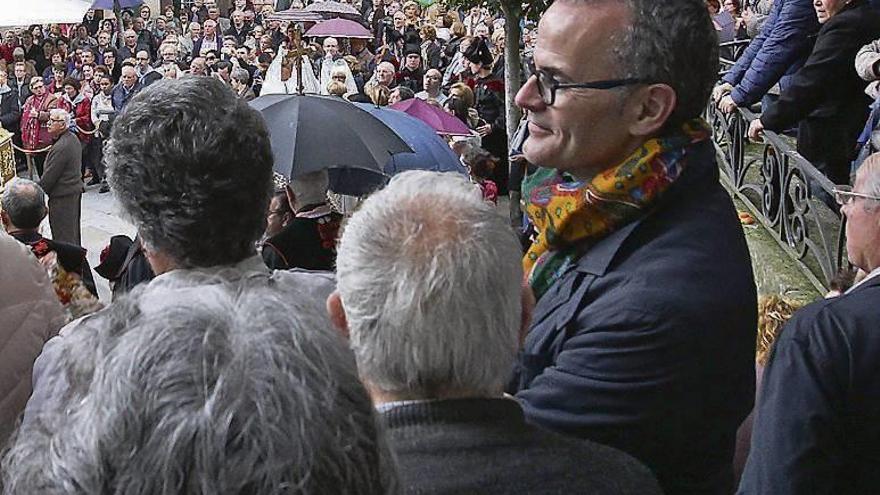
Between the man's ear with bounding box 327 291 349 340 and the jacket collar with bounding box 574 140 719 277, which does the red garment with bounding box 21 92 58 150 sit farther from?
the man's ear with bounding box 327 291 349 340

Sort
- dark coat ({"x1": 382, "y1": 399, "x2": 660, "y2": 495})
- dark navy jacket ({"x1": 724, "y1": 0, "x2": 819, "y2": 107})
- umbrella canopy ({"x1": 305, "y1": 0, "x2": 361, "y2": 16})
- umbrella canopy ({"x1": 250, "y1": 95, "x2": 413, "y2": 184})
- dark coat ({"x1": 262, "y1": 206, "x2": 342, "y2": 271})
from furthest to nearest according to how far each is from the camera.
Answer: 1. umbrella canopy ({"x1": 305, "y1": 0, "x2": 361, "y2": 16})
2. dark navy jacket ({"x1": 724, "y1": 0, "x2": 819, "y2": 107})
3. umbrella canopy ({"x1": 250, "y1": 95, "x2": 413, "y2": 184})
4. dark coat ({"x1": 262, "y1": 206, "x2": 342, "y2": 271})
5. dark coat ({"x1": 382, "y1": 399, "x2": 660, "y2": 495})

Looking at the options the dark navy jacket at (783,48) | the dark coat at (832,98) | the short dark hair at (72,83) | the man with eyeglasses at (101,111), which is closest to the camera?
the dark coat at (832,98)

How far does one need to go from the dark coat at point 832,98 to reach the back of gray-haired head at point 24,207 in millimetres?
3867

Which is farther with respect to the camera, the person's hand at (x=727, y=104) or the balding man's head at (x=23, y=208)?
the person's hand at (x=727, y=104)

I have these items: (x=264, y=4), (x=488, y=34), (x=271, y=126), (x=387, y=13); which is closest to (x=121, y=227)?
(x=488, y=34)

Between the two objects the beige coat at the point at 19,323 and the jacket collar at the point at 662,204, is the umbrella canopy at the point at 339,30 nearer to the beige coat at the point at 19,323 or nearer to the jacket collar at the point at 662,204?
the beige coat at the point at 19,323

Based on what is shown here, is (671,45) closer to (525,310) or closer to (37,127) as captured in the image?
(525,310)

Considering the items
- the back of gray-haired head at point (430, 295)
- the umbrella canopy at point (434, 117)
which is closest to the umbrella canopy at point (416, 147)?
the umbrella canopy at point (434, 117)

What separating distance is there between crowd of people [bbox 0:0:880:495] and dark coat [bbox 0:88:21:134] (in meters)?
13.6

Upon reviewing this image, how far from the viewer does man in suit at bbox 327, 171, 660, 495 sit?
4.93 feet

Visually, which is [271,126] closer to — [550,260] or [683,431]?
[550,260]

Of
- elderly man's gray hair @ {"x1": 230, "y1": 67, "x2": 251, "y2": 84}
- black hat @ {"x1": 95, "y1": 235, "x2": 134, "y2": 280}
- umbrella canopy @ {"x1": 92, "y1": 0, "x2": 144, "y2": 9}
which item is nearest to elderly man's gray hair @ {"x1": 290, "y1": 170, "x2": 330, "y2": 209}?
black hat @ {"x1": 95, "y1": 235, "x2": 134, "y2": 280}

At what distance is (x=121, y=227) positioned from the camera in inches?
478

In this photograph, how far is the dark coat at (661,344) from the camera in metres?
1.94
